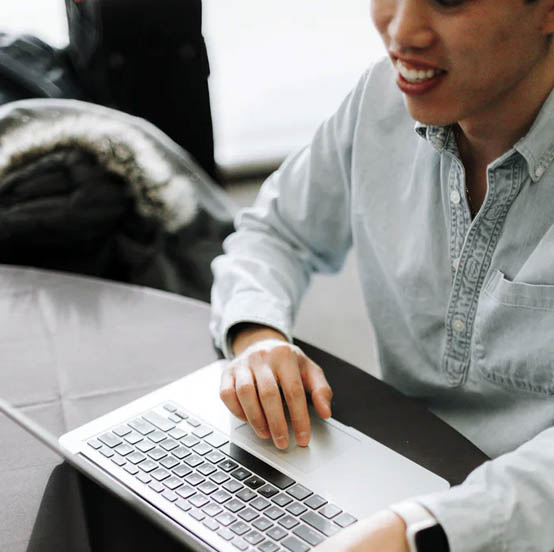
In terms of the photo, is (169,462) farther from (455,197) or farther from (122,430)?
(455,197)

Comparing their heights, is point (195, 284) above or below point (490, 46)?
below

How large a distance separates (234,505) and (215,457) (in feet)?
0.27

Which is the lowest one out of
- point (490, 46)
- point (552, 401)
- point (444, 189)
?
point (552, 401)

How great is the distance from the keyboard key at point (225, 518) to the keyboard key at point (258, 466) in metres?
0.07

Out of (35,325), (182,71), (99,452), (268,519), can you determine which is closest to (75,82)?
(182,71)

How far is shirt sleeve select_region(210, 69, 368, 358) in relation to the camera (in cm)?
113

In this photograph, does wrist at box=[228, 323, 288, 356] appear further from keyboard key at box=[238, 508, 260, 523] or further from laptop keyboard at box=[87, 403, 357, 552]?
keyboard key at box=[238, 508, 260, 523]

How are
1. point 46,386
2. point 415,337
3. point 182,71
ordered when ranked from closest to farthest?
point 46,386
point 415,337
point 182,71

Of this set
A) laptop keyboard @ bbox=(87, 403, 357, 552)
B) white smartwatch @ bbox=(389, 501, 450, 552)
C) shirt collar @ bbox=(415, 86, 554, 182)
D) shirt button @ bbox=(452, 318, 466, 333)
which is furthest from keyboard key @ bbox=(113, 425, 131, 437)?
shirt collar @ bbox=(415, 86, 554, 182)

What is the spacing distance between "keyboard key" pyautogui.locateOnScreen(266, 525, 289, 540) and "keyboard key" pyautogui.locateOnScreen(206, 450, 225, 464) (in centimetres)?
12

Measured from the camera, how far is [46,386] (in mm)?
993

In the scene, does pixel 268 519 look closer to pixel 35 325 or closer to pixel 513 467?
pixel 513 467

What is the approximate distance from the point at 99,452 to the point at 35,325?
35 centimetres

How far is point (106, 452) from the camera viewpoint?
0.85 metres
